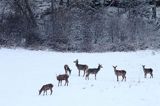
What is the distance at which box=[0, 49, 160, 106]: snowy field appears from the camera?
1897cm

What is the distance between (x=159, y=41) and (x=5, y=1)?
17.1 meters

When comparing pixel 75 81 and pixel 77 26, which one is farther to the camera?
pixel 77 26

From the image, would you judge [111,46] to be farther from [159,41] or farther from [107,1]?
[107,1]

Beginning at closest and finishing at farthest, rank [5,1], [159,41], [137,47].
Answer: [137,47]
[159,41]
[5,1]

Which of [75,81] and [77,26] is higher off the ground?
[77,26]

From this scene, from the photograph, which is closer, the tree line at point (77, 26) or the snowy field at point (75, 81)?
the snowy field at point (75, 81)

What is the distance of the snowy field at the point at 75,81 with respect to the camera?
18967 mm

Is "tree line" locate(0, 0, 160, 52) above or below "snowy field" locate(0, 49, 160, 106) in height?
above

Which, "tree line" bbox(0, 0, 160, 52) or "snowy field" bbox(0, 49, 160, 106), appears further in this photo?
"tree line" bbox(0, 0, 160, 52)

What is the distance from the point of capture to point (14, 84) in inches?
909

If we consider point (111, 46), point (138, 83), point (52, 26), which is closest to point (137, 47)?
point (111, 46)

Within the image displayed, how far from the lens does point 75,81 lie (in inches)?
909

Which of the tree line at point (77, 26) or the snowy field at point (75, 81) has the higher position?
the tree line at point (77, 26)

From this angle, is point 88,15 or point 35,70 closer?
point 35,70
